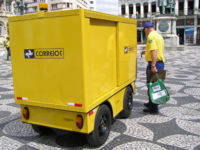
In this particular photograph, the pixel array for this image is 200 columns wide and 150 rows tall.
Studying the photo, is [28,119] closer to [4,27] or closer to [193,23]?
[193,23]

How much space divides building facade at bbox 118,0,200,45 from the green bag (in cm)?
4009

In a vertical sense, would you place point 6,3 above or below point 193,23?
above

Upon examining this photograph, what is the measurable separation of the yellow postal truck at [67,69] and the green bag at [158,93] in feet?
4.55

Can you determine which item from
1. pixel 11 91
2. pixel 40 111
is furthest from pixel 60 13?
pixel 11 91

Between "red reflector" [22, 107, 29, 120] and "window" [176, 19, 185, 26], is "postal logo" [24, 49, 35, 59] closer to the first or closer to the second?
"red reflector" [22, 107, 29, 120]

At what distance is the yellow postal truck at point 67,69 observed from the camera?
11.3ft

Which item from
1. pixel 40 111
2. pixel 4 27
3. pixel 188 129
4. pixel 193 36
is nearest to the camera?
pixel 40 111

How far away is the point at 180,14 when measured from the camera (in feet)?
168

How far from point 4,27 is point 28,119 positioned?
203ft

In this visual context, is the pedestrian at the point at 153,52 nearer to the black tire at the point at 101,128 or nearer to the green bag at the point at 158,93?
the green bag at the point at 158,93

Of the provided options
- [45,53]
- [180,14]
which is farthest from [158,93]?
[180,14]

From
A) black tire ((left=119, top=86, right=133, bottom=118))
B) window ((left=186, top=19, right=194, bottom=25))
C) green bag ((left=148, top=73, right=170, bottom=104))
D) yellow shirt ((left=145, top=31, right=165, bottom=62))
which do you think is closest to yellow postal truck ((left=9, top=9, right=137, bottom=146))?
black tire ((left=119, top=86, right=133, bottom=118))

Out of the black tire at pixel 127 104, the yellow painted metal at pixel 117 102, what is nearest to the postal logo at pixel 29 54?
the yellow painted metal at pixel 117 102

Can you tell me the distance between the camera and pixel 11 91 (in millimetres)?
8359
